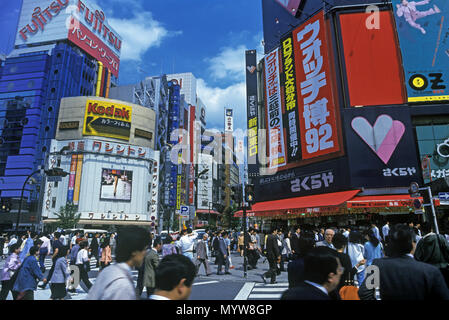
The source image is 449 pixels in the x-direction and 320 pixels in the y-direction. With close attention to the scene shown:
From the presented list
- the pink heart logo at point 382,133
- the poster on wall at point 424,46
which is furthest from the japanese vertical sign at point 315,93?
the poster on wall at point 424,46

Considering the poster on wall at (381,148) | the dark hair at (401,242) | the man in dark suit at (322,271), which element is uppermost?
the poster on wall at (381,148)

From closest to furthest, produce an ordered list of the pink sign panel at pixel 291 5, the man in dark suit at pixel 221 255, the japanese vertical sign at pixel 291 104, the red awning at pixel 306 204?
the man in dark suit at pixel 221 255 → the red awning at pixel 306 204 → the japanese vertical sign at pixel 291 104 → the pink sign panel at pixel 291 5

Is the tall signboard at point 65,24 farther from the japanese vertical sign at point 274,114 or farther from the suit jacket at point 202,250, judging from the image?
the suit jacket at point 202,250

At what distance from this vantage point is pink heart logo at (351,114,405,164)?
2047 centimetres

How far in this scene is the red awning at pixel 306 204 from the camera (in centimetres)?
1912

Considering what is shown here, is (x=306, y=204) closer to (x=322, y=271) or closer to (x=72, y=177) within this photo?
(x=322, y=271)

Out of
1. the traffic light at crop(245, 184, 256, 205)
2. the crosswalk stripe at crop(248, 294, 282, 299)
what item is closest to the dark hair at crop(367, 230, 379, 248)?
the crosswalk stripe at crop(248, 294, 282, 299)

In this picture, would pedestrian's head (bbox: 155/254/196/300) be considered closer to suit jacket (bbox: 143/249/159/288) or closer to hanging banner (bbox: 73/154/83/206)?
suit jacket (bbox: 143/249/159/288)

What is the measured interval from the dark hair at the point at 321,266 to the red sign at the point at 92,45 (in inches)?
2987

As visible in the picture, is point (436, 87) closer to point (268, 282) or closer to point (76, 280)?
point (268, 282)

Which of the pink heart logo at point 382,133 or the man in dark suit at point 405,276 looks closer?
the man in dark suit at point 405,276

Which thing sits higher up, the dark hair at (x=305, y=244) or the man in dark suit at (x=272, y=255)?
the dark hair at (x=305, y=244)

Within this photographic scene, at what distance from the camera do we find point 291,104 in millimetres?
25984

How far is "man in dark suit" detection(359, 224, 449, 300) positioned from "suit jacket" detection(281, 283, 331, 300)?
3.37ft
